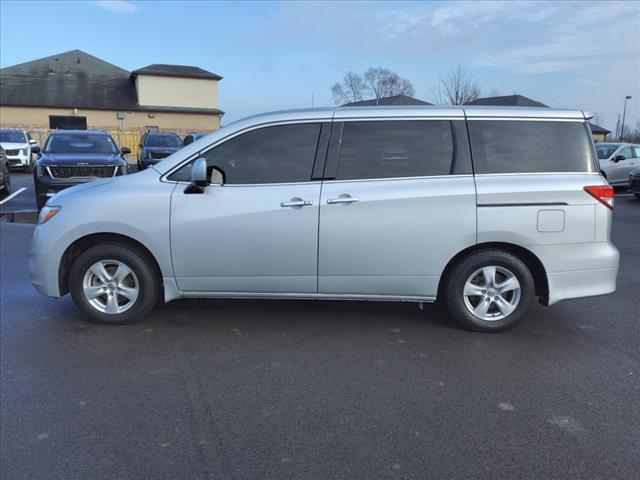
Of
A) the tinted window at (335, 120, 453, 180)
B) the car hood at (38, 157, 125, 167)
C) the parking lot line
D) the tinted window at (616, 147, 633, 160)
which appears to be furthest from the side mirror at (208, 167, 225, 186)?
the tinted window at (616, 147, 633, 160)

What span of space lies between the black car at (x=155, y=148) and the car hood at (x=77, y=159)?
349 inches

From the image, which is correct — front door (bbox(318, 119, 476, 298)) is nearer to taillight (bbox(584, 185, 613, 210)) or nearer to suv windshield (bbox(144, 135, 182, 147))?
taillight (bbox(584, 185, 613, 210))

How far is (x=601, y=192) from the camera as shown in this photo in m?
4.36

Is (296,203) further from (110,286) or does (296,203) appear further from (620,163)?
(620,163)

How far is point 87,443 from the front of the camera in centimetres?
292

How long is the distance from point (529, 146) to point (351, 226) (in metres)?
1.67

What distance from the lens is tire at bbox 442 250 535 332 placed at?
4.46 meters

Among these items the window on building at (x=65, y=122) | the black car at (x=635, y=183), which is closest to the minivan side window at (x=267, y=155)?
the black car at (x=635, y=183)

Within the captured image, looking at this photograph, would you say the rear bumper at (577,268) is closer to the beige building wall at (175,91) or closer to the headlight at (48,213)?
the headlight at (48,213)

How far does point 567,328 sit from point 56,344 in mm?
4408

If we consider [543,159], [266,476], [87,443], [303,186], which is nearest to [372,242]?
[303,186]

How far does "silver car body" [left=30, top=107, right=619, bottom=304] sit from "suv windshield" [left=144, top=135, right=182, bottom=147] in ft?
59.9

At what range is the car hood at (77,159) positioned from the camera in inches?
426

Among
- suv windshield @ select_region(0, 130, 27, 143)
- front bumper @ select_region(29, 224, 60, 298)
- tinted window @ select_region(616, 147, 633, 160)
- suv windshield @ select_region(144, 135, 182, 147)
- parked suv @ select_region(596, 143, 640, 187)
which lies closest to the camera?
front bumper @ select_region(29, 224, 60, 298)
